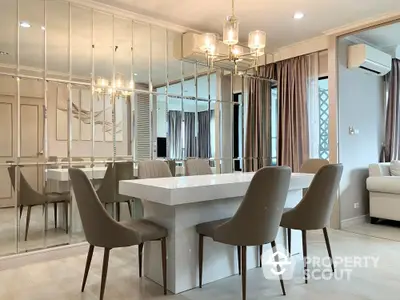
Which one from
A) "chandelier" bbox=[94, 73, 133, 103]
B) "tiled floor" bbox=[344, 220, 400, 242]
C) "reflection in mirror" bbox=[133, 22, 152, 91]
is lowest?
"tiled floor" bbox=[344, 220, 400, 242]

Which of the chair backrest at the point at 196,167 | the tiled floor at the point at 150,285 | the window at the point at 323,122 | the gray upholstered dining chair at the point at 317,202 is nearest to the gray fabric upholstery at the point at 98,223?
the tiled floor at the point at 150,285

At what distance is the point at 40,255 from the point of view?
3441mm

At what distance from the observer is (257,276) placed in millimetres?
2934

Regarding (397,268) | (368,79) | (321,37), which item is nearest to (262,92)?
(321,37)

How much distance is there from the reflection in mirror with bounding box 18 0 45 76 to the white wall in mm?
4029

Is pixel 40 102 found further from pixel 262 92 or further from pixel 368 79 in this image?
pixel 368 79

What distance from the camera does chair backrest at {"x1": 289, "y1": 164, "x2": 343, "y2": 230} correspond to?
2.78 m

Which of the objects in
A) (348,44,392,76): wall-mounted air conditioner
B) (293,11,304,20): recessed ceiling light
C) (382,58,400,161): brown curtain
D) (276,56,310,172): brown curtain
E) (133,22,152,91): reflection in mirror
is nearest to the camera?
(293,11,304,20): recessed ceiling light

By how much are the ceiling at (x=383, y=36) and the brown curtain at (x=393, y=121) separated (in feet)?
1.88

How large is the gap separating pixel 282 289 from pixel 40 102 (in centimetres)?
306

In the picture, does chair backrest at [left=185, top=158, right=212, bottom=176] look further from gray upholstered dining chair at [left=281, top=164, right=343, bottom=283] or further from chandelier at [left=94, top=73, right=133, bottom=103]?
gray upholstered dining chair at [left=281, top=164, right=343, bottom=283]

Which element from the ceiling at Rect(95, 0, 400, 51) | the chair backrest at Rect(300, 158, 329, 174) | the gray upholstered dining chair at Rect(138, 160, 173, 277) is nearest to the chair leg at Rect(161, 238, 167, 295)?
the gray upholstered dining chair at Rect(138, 160, 173, 277)

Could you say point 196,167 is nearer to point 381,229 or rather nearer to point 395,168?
point 381,229

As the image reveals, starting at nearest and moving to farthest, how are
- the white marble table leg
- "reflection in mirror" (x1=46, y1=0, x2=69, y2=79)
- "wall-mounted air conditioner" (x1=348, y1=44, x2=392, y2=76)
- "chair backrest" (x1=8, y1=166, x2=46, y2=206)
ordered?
1. the white marble table leg
2. "chair backrest" (x1=8, y1=166, x2=46, y2=206)
3. "reflection in mirror" (x1=46, y1=0, x2=69, y2=79)
4. "wall-mounted air conditioner" (x1=348, y1=44, x2=392, y2=76)
